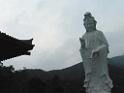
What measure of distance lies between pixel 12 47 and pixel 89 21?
2620mm

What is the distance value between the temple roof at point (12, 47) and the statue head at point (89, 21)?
86.3 inches

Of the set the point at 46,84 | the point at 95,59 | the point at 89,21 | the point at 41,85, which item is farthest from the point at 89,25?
the point at 46,84

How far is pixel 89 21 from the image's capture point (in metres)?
10.4

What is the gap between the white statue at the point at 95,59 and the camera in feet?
33.1

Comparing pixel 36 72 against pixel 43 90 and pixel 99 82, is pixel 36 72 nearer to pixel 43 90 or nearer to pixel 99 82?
pixel 43 90

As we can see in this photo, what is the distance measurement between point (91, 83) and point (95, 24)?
5.34 ft

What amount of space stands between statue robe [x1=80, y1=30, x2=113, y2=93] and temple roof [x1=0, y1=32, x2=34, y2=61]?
2.16m

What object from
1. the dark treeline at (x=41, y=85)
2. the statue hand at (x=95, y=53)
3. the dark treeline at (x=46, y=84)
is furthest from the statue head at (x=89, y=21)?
the dark treeline at (x=41, y=85)

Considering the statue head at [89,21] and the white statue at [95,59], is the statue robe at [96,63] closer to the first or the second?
the white statue at [95,59]

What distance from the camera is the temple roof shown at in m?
11.0

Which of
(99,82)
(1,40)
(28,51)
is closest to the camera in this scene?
(99,82)

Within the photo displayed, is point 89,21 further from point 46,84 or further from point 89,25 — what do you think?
point 46,84

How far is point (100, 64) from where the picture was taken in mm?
10188

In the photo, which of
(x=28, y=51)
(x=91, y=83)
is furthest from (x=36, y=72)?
(x=91, y=83)
